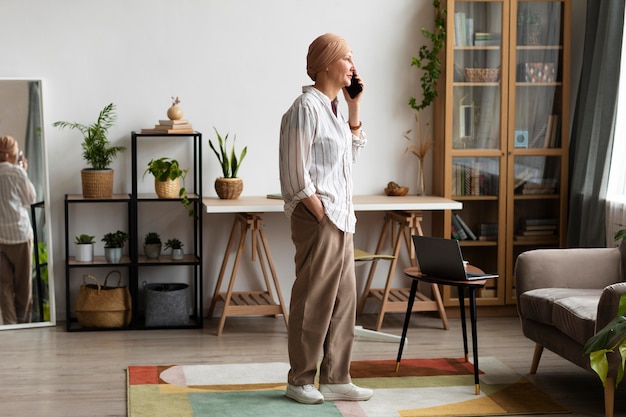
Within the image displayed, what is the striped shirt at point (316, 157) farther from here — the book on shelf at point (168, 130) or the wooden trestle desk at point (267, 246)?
the book on shelf at point (168, 130)

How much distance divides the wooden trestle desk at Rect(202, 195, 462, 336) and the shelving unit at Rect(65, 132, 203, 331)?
0.16 metres

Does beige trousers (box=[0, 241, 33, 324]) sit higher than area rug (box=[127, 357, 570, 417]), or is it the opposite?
beige trousers (box=[0, 241, 33, 324])

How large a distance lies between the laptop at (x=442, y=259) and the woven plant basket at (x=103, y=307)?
203 centimetres

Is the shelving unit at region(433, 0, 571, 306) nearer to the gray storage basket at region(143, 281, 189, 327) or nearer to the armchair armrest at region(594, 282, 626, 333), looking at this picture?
the gray storage basket at region(143, 281, 189, 327)

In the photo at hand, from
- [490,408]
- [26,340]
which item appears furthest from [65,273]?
[490,408]

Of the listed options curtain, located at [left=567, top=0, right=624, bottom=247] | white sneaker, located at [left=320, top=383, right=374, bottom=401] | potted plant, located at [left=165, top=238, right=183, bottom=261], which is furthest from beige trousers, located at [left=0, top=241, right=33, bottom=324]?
curtain, located at [left=567, top=0, right=624, bottom=247]

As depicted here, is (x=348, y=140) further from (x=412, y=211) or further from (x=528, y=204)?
(x=528, y=204)

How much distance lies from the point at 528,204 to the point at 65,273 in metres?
2.91

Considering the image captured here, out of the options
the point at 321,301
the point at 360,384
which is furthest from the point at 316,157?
the point at 360,384

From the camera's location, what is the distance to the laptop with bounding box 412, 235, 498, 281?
4094 millimetres

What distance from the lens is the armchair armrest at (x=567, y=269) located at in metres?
4.53

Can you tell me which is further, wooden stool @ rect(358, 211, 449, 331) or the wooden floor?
wooden stool @ rect(358, 211, 449, 331)

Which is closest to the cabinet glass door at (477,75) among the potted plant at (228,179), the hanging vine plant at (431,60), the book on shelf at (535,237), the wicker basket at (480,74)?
the wicker basket at (480,74)

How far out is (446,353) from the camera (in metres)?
4.98
